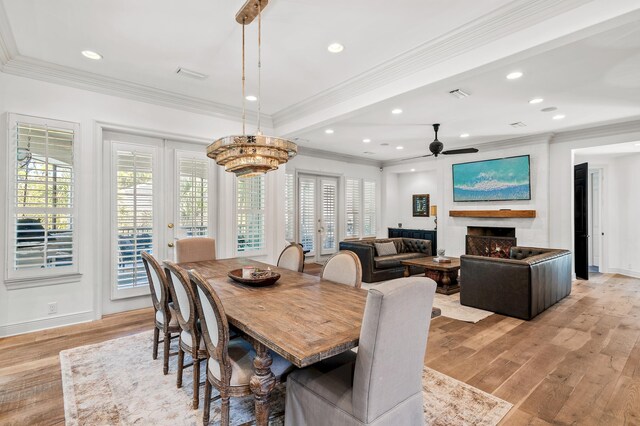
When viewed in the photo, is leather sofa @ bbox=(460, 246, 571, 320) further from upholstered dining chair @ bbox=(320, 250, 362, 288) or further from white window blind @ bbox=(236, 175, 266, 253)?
white window blind @ bbox=(236, 175, 266, 253)

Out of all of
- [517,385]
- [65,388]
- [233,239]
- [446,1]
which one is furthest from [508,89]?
[65,388]

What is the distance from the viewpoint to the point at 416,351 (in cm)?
160

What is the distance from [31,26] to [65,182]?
5.10ft

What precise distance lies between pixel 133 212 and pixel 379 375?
386 centimetres

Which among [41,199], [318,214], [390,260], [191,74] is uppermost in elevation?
[191,74]

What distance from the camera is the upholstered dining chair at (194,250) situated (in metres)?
3.73

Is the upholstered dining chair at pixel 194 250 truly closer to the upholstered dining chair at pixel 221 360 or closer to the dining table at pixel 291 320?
the dining table at pixel 291 320

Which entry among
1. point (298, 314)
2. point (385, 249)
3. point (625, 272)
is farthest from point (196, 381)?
point (625, 272)

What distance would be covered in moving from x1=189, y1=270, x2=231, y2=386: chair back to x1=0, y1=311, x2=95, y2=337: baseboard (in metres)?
2.89

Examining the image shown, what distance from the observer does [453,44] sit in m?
2.88

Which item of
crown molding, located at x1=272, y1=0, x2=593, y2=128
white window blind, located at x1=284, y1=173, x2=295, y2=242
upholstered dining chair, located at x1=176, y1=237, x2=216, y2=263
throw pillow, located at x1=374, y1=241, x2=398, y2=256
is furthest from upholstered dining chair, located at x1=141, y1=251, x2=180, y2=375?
white window blind, located at x1=284, y1=173, x2=295, y2=242

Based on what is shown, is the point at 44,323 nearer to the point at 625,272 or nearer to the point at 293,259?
the point at 293,259

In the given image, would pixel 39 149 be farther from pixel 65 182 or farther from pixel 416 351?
pixel 416 351

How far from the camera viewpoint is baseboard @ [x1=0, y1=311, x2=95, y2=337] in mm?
3340
